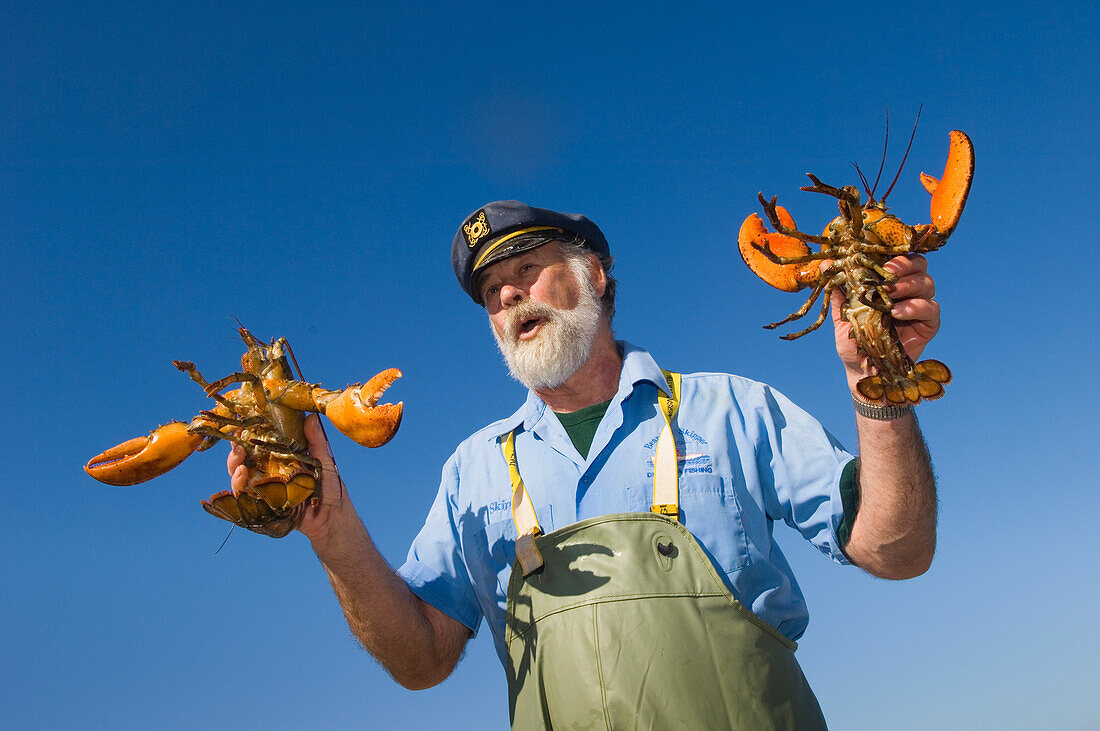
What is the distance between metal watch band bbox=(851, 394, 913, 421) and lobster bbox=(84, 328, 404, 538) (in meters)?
2.01

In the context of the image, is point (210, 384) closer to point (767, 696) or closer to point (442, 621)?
point (442, 621)

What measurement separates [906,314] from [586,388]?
78.3 inches

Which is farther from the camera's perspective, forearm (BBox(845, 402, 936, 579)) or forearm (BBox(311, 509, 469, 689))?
forearm (BBox(311, 509, 469, 689))

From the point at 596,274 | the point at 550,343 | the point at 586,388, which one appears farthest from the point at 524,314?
the point at 596,274

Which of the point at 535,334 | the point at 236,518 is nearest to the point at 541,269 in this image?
the point at 535,334

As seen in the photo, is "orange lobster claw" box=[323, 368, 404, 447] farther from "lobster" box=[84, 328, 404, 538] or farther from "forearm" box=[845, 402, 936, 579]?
"forearm" box=[845, 402, 936, 579]

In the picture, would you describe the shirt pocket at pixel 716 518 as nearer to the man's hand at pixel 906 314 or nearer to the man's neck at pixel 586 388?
the man's hand at pixel 906 314

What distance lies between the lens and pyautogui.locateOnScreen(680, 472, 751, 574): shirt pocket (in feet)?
14.1

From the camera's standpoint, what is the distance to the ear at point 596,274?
5723 mm

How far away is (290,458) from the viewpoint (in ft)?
13.9

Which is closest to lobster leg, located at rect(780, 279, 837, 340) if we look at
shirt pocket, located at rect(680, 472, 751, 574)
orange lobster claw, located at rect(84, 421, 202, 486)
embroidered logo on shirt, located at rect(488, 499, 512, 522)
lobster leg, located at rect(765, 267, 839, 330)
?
lobster leg, located at rect(765, 267, 839, 330)

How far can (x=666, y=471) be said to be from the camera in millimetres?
4523

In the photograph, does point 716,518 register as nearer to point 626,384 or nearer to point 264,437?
point 626,384

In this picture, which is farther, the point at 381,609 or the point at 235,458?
the point at 381,609
